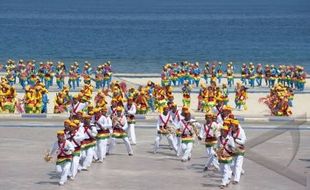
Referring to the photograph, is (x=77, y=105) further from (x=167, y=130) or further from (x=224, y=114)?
(x=224, y=114)

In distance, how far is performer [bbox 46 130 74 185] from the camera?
2222 cm

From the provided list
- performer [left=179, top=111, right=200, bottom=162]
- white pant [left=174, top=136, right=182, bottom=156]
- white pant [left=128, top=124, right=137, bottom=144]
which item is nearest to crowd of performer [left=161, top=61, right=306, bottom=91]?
white pant [left=128, top=124, right=137, bottom=144]

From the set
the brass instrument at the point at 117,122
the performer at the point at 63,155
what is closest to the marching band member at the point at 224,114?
the brass instrument at the point at 117,122

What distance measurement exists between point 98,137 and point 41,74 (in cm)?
2615

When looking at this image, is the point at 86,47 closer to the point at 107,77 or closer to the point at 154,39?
the point at 154,39

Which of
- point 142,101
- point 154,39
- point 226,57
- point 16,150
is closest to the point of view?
point 16,150

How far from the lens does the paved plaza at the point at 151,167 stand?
2292cm

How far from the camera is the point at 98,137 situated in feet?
84.8

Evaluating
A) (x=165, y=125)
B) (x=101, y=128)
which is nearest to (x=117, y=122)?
(x=101, y=128)

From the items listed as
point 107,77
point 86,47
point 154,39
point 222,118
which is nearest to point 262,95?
point 107,77

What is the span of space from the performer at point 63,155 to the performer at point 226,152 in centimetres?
411

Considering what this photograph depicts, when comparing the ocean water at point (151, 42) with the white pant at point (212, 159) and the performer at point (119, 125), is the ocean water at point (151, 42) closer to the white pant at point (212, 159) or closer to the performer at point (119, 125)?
the performer at point (119, 125)

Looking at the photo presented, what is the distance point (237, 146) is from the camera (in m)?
22.8

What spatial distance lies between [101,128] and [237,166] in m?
5.11
